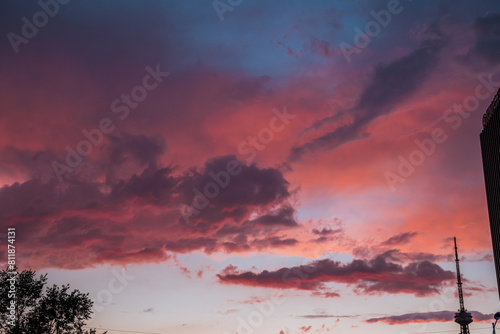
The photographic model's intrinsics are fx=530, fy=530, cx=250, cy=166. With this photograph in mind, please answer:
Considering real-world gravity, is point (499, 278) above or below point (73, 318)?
above

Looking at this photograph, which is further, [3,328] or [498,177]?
[498,177]

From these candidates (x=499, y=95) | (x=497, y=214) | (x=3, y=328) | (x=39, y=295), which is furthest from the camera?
(x=497, y=214)

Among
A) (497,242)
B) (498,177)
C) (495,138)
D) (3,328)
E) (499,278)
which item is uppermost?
(495,138)

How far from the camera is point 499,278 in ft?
651

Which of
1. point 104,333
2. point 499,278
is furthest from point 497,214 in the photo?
point 104,333

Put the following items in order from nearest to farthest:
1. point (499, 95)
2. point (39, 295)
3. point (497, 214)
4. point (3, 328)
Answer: point (3, 328)
point (39, 295)
point (499, 95)
point (497, 214)

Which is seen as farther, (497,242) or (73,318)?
(497,242)

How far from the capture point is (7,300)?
8188 cm

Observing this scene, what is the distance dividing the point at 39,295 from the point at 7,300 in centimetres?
547

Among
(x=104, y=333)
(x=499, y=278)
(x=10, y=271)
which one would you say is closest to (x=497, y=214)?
(x=499, y=278)

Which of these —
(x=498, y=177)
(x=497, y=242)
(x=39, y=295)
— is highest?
(x=498, y=177)

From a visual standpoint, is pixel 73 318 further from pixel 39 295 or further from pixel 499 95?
pixel 499 95

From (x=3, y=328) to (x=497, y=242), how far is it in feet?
581

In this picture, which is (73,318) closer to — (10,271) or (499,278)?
(10,271)
